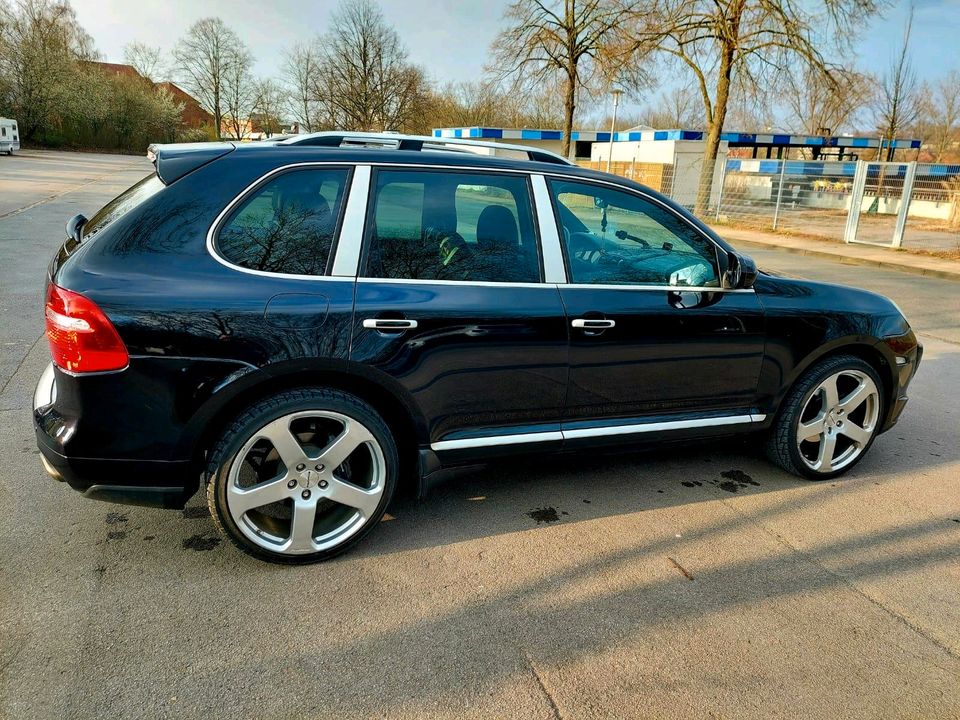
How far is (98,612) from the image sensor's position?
254 cm

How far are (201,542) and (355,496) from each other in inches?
29.2

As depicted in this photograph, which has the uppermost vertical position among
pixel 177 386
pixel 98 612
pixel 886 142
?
pixel 886 142

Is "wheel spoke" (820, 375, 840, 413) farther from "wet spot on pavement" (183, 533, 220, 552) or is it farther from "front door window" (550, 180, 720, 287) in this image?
"wet spot on pavement" (183, 533, 220, 552)

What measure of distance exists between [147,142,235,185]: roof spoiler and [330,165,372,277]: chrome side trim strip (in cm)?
54

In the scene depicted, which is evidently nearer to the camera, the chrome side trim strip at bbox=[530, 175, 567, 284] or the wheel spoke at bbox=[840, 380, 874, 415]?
the chrome side trim strip at bbox=[530, 175, 567, 284]

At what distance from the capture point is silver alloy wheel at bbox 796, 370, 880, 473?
3883mm

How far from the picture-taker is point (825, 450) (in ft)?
12.9

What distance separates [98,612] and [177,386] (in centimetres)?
88

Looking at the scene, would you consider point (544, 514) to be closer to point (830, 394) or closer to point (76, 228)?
point (830, 394)

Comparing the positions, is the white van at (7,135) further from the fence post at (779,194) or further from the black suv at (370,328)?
the black suv at (370,328)

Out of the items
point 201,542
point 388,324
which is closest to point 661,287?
point 388,324

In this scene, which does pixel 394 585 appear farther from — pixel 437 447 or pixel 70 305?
pixel 70 305

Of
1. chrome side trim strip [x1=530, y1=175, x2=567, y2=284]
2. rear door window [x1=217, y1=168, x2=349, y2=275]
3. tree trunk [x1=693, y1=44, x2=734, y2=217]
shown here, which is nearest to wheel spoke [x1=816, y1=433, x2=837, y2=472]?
chrome side trim strip [x1=530, y1=175, x2=567, y2=284]

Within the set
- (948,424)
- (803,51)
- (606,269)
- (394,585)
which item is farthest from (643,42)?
(394,585)
